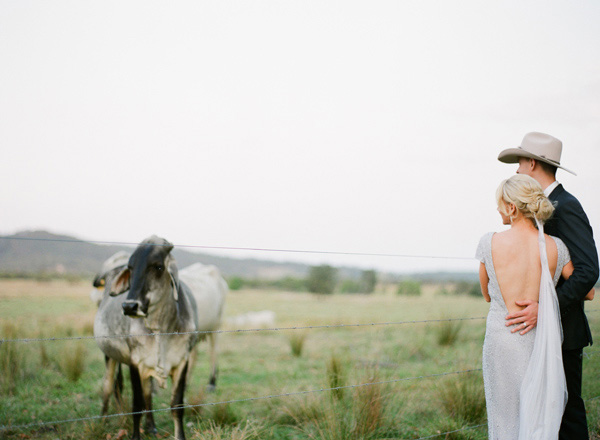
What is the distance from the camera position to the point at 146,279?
4.25 metres

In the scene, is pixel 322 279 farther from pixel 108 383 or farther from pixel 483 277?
pixel 483 277

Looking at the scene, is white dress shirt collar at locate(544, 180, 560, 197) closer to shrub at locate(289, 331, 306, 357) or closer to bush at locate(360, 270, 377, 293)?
shrub at locate(289, 331, 306, 357)

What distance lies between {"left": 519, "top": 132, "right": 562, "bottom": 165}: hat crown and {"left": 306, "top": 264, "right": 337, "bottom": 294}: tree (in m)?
50.7

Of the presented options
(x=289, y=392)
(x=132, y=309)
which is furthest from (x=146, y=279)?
(x=289, y=392)

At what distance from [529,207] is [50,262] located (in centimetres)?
4552

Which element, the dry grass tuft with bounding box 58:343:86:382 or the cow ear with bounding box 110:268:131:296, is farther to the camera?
the dry grass tuft with bounding box 58:343:86:382

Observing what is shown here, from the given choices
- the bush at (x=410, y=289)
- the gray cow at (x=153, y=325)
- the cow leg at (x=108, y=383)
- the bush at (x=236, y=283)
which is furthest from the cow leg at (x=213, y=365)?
the bush at (x=236, y=283)

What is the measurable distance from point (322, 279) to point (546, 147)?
170ft

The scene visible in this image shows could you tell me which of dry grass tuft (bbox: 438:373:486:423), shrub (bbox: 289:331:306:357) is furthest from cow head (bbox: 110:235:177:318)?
shrub (bbox: 289:331:306:357)

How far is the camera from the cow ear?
179 inches

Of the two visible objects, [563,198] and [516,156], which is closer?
[563,198]

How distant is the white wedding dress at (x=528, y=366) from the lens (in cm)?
304

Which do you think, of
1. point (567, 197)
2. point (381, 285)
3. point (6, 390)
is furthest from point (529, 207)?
point (381, 285)

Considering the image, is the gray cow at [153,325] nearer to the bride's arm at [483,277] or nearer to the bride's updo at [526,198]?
the bride's arm at [483,277]
